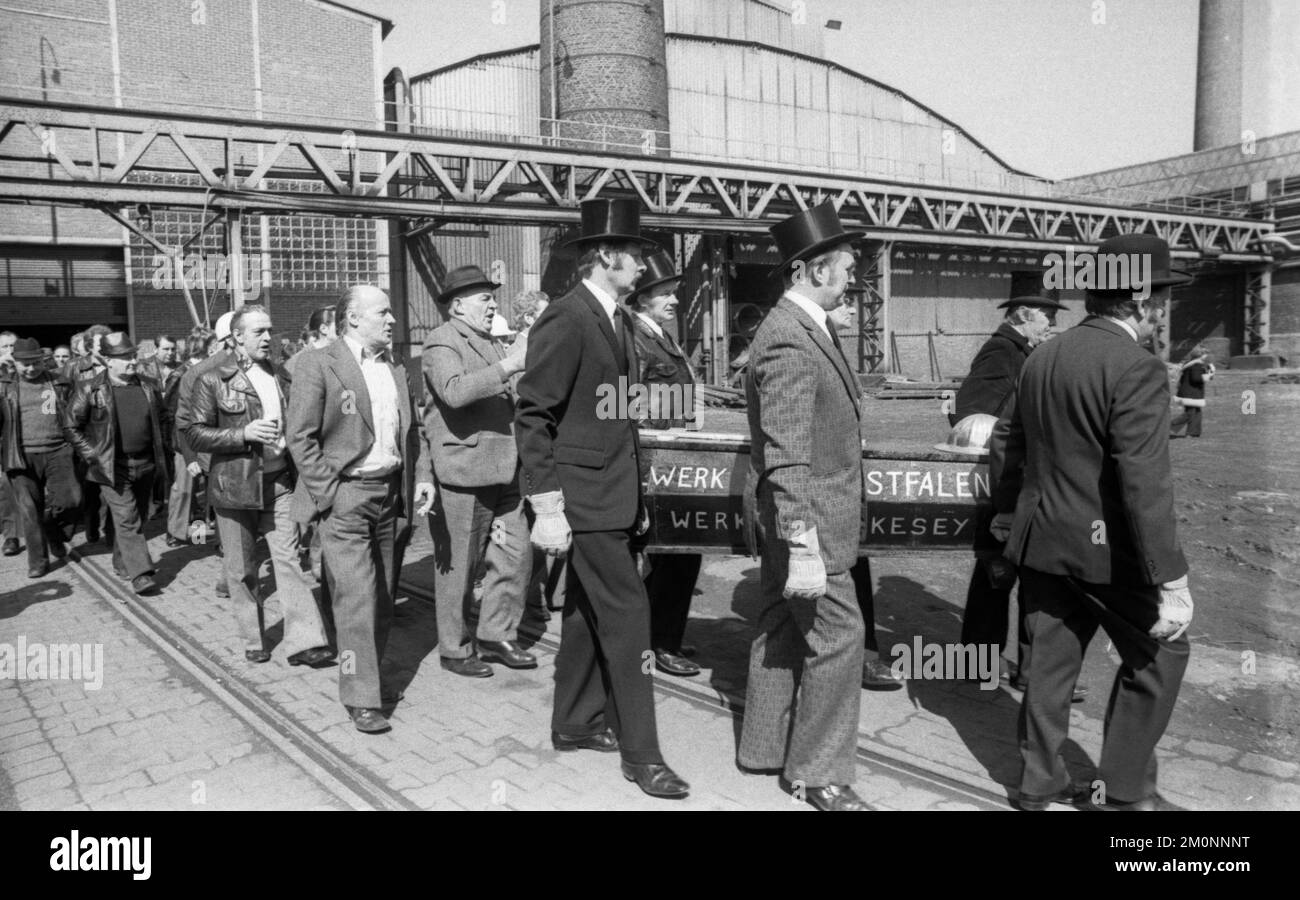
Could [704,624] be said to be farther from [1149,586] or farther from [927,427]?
[927,427]

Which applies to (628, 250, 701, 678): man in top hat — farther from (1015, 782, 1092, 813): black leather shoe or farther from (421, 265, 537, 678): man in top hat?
(1015, 782, 1092, 813): black leather shoe

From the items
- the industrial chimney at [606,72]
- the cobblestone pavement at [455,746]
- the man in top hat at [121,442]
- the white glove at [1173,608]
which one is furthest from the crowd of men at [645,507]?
the industrial chimney at [606,72]

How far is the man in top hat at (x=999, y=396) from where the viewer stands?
524 centimetres

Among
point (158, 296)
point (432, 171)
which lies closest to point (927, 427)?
point (432, 171)

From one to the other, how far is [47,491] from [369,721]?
256 inches

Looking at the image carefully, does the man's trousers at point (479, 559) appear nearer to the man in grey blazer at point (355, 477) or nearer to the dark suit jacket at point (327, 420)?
the man in grey blazer at point (355, 477)

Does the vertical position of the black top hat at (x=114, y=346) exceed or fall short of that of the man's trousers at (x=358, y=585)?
it exceeds it

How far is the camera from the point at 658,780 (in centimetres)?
395

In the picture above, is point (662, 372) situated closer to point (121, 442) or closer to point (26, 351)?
point (121, 442)

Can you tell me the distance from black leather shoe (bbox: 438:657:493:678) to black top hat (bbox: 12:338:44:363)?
632 cm

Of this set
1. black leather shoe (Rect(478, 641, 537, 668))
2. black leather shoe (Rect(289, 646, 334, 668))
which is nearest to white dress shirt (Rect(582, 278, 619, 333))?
black leather shoe (Rect(478, 641, 537, 668))

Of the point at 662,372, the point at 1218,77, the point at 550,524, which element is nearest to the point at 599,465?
the point at 550,524

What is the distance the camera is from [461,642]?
5.75m

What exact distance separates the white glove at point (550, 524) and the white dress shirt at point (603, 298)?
0.82 m
